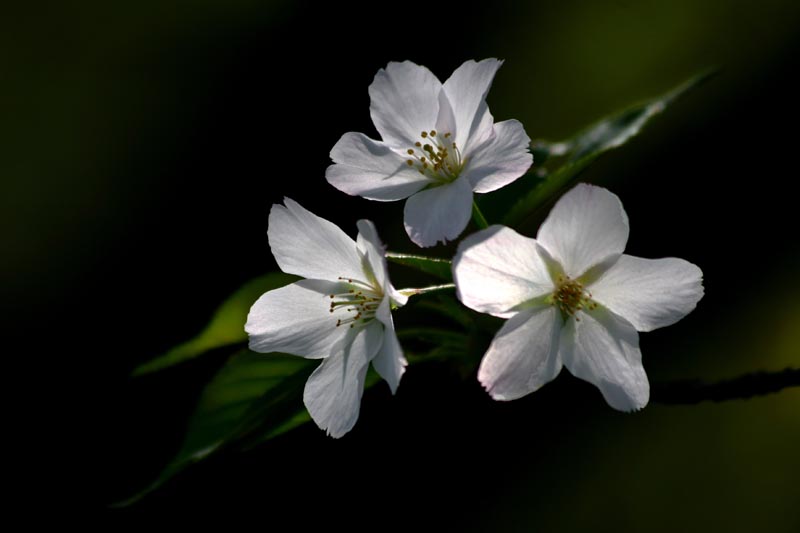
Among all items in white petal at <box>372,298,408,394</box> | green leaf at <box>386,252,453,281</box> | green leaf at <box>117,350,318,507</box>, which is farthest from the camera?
green leaf at <box>117,350,318,507</box>

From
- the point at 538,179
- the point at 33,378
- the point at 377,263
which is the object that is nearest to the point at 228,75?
the point at 33,378

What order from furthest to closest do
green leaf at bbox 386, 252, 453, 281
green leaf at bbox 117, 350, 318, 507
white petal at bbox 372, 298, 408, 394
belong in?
green leaf at bbox 117, 350, 318, 507, green leaf at bbox 386, 252, 453, 281, white petal at bbox 372, 298, 408, 394

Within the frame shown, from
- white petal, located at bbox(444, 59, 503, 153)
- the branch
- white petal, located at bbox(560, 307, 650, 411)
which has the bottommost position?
the branch

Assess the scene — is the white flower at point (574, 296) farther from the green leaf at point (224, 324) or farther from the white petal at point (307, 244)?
the green leaf at point (224, 324)

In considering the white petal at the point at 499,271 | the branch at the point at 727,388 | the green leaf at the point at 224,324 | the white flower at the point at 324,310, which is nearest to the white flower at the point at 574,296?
the white petal at the point at 499,271

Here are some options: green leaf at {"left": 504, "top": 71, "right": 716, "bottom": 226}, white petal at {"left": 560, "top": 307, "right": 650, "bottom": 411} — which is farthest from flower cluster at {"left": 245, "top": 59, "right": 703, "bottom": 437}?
green leaf at {"left": 504, "top": 71, "right": 716, "bottom": 226}

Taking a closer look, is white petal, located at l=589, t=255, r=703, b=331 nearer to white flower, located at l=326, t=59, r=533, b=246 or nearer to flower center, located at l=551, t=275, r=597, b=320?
flower center, located at l=551, t=275, r=597, b=320

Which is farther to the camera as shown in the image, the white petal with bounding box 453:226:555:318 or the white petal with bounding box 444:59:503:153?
the white petal with bounding box 444:59:503:153
